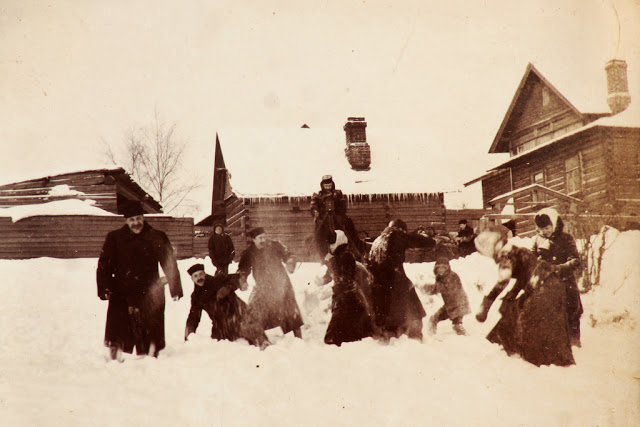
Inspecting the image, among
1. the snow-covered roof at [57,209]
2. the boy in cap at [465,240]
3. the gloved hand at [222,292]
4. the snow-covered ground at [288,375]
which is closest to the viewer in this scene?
the snow-covered ground at [288,375]

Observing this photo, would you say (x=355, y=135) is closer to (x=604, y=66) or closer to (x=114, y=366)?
(x=604, y=66)

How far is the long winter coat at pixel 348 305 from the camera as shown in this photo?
516cm

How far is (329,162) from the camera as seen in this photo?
8.02 meters

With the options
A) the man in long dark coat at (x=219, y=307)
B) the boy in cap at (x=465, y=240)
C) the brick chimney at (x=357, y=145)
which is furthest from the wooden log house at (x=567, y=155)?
the man in long dark coat at (x=219, y=307)

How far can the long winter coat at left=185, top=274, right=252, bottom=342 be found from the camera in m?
5.24

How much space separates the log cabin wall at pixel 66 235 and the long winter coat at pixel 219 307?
0.57 meters

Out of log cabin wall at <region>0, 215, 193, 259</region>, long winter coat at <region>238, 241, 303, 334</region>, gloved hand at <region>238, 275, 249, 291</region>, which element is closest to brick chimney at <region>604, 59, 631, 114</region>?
long winter coat at <region>238, 241, 303, 334</region>

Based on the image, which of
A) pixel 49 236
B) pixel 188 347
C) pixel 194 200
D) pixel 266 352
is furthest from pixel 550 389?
pixel 49 236

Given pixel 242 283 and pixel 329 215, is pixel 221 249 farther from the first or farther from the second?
pixel 329 215

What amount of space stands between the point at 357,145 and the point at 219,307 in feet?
11.8

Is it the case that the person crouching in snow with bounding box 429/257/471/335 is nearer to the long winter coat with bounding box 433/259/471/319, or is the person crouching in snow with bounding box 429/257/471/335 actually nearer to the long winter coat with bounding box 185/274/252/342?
the long winter coat with bounding box 433/259/471/319

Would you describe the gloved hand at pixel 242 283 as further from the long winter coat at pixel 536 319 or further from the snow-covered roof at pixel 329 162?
the long winter coat at pixel 536 319

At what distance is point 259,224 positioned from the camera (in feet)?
25.2

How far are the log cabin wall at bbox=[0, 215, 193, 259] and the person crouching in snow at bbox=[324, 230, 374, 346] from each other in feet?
5.42
